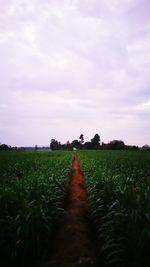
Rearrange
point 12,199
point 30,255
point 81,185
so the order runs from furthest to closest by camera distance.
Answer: point 81,185
point 12,199
point 30,255

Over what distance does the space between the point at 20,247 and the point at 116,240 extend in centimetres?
161

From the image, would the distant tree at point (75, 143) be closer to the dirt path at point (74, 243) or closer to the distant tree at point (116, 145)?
the distant tree at point (116, 145)

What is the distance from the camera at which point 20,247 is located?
5500 mm

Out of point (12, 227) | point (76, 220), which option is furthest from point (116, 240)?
point (76, 220)

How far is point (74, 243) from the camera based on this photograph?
249 inches

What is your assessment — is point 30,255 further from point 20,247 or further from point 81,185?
point 81,185

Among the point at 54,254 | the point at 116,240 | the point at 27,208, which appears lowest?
the point at 54,254

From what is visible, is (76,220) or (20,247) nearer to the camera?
(20,247)

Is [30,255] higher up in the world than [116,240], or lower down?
lower down

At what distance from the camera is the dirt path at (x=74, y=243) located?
18.0 feet

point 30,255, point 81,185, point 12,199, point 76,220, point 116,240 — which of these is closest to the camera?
point 116,240

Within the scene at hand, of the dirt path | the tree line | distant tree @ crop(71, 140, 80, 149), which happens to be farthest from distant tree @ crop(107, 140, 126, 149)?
the dirt path

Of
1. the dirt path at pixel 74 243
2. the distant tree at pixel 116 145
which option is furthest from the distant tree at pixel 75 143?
the dirt path at pixel 74 243

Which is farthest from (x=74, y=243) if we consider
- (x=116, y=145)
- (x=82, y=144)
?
(x=82, y=144)
